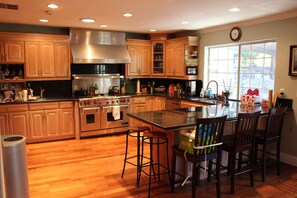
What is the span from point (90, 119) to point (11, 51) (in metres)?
2.13

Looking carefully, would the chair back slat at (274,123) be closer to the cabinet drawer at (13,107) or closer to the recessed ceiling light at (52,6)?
the recessed ceiling light at (52,6)

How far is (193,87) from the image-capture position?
604cm

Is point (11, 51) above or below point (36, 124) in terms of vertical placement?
above

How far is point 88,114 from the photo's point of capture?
220 inches

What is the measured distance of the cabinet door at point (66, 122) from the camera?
5441 mm

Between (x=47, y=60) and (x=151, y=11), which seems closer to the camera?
(x=151, y=11)

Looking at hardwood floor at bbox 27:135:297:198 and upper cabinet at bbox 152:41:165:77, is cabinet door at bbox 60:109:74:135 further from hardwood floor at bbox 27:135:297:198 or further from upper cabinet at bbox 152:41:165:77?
upper cabinet at bbox 152:41:165:77

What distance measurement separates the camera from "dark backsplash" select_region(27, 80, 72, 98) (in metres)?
5.66

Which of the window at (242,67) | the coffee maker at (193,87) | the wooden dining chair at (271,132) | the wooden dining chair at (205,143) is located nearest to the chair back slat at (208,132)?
the wooden dining chair at (205,143)

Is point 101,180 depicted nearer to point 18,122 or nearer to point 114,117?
point 114,117

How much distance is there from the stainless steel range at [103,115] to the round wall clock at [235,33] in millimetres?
2664

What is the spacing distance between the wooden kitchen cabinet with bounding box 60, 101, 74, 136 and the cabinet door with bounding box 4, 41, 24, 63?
1.27 m

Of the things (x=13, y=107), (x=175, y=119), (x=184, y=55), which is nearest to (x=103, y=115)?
(x=13, y=107)

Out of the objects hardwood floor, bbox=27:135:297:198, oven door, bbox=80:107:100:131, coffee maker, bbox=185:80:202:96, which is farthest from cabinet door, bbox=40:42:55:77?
coffee maker, bbox=185:80:202:96
